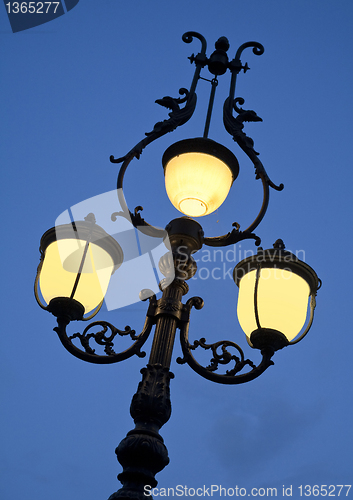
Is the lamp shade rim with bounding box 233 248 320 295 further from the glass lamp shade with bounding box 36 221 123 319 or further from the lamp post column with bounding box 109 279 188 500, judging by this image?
the glass lamp shade with bounding box 36 221 123 319

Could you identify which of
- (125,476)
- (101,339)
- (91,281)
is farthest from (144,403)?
(91,281)

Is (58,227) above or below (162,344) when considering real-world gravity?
above

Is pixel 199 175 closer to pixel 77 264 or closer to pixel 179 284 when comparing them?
pixel 179 284

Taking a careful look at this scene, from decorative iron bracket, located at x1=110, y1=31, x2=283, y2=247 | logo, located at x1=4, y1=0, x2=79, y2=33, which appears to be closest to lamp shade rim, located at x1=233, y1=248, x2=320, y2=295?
decorative iron bracket, located at x1=110, y1=31, x2=283, y2=247

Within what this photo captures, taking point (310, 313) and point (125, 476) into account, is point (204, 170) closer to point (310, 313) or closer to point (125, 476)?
point (310, 313)

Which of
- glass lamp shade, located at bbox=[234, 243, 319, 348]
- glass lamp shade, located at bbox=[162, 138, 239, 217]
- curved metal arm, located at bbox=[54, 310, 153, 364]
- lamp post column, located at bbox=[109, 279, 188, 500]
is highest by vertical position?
glass lamp shade, located at bbox=[162, 138, 239, 217]

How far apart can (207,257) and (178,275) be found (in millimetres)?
1686

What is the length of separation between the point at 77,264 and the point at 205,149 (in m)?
1.21

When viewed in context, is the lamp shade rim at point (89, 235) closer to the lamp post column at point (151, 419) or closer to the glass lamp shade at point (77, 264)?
the glass lamp shade at point (77, 264)

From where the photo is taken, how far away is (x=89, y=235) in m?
3.28

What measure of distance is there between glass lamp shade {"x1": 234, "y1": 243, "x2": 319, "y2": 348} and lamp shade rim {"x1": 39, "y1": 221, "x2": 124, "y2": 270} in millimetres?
903

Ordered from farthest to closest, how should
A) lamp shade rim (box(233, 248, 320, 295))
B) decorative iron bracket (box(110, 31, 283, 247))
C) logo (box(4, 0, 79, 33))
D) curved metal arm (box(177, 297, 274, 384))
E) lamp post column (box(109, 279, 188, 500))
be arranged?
1. logo (box(4, 0, 79, 33))
2. decorative iron bracket (box(110, 31, 283, 247))
3. lamp shade rim (box(233, 248, 320, 295))
4. curved metal arm (box(177, 297, 274, 384))
5. lamp post column (box(109, 279, 188, 500))

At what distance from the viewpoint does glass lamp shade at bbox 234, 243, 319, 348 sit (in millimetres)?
3170

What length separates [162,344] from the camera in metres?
3.07
